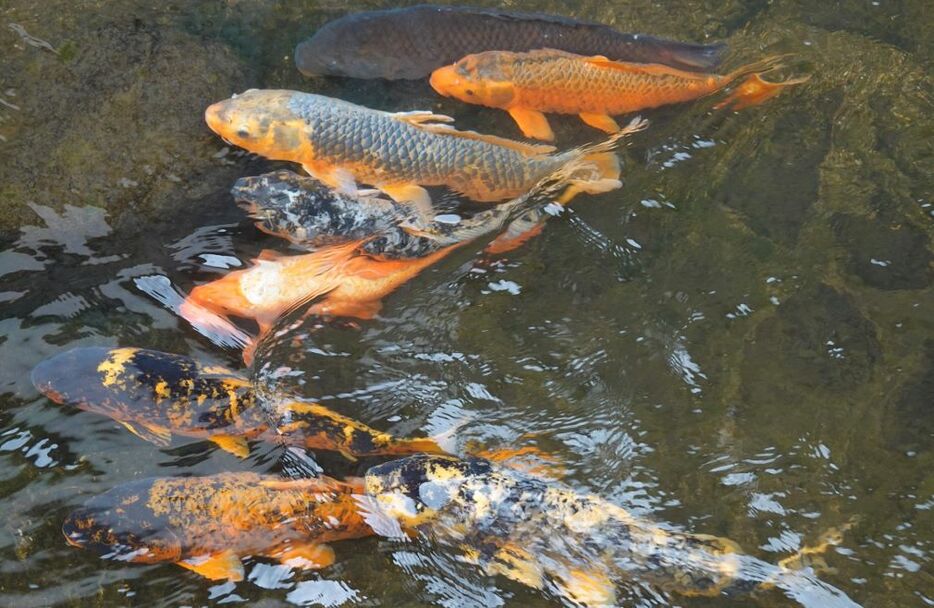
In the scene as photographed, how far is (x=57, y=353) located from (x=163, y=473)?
2.55ft

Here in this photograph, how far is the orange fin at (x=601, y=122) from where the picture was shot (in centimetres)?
485

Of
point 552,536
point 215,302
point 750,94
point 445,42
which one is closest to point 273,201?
point 215,302

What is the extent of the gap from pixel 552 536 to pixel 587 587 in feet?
0.74

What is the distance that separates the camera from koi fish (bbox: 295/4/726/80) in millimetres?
4934

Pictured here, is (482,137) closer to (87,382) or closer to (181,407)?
(181,407)

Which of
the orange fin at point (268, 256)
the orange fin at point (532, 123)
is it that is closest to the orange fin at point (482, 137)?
the orange fin at point (532, 123)

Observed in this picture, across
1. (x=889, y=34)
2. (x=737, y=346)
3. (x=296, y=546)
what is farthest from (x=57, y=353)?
(x=889, y=34)

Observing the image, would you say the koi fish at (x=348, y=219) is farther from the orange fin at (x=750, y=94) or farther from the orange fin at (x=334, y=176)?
the orange fin at (x=750, y=94)

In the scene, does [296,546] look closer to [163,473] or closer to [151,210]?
[163,473]

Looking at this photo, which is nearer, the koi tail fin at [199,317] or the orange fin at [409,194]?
the koi tail fin at [199,317]

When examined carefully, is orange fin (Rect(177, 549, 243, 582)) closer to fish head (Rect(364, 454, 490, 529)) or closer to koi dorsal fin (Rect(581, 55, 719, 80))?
fish head (Rect(364, 454, 490, 529))

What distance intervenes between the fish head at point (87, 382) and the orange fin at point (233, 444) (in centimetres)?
40

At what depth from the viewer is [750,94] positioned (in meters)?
4.85

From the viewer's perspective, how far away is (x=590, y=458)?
3.47 m
